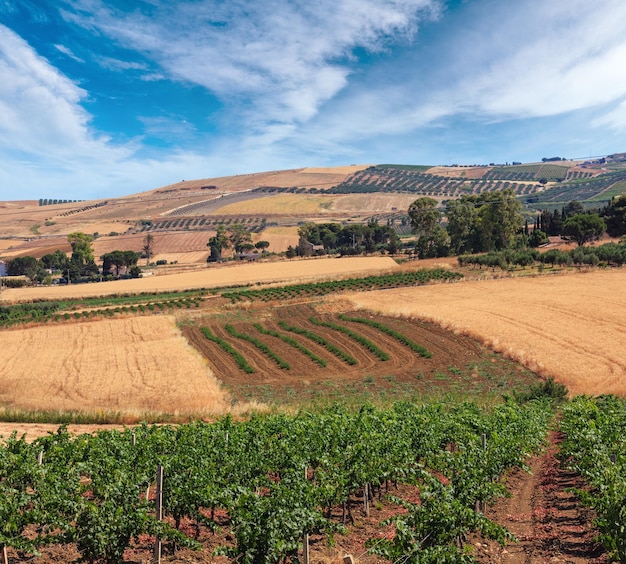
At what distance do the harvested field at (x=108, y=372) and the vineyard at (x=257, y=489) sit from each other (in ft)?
35.8

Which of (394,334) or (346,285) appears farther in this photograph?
Answer: (346,285)

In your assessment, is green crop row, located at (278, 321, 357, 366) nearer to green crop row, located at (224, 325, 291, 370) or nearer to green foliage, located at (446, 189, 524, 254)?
green crop row, located at (224, 325, 291, 370)

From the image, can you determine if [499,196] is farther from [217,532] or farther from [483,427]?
[217,532]

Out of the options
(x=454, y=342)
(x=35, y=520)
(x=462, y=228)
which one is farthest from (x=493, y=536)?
(x=462, y=228)

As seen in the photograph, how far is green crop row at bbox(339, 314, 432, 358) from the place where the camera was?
37444 mm

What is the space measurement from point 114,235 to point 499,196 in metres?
143

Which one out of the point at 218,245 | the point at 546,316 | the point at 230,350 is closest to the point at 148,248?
the point at 218,245

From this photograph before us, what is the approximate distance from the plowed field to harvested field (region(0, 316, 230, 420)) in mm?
2188

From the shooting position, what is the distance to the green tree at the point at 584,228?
3467 inches

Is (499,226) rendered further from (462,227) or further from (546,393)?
(546,393)

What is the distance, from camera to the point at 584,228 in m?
88.1

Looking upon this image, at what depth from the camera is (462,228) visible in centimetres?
9606

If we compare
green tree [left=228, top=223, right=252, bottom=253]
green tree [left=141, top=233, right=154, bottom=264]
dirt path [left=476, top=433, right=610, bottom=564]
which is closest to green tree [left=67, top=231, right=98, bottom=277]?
green tree [left=141, top=233, right=154, bottom=264]

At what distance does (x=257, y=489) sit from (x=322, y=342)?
1166 inches
